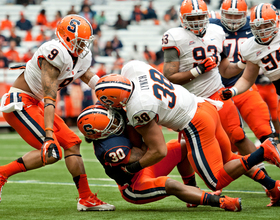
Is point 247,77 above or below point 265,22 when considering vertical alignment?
below

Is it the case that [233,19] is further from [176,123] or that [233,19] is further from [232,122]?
[176,123]

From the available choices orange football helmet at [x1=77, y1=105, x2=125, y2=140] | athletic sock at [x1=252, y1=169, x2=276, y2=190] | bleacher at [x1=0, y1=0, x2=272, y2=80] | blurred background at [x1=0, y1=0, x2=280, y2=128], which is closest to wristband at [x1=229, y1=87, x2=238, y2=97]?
athletic sock at [x1=252, y1=169, x2=276, y2=190]

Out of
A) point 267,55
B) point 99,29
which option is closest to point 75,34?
point 267,55

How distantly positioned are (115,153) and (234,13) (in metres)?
2.48

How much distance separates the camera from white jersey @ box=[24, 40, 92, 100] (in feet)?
11.8

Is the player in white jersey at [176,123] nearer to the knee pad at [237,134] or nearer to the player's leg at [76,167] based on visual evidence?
the player's leg at [76,167]

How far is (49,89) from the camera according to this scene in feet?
11.5

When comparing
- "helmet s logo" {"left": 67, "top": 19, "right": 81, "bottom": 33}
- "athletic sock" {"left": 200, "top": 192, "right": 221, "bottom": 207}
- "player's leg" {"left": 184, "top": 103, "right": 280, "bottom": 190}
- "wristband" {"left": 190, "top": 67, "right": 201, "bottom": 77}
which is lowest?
"athletic sock" {"left": 200, "top": 192, "right": 221, "bottom": 207}

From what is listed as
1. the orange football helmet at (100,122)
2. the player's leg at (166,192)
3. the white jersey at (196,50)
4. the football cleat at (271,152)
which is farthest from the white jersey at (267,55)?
the orange football helmet at (100,122)

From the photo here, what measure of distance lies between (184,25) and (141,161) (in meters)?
1.64

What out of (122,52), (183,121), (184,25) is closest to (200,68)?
(184,25)

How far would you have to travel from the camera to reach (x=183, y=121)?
3.59 metres

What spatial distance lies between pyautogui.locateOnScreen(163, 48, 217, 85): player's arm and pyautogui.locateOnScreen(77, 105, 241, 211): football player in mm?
884

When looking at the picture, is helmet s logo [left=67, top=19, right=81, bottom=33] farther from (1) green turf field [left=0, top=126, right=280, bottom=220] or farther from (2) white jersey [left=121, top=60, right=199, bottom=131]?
(1) green turf field [left=0, top=126, right=280, bottom=220]
